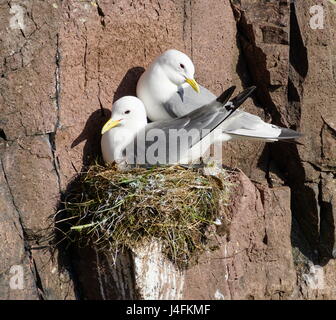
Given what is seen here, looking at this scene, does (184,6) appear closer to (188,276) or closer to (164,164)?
(164,164)

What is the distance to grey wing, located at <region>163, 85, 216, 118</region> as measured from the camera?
440 cm

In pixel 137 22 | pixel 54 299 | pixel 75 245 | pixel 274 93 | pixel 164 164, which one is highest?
pixel 137 22

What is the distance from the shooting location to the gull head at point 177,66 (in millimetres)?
4355

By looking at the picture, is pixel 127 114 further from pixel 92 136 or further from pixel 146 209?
pixel 146 209

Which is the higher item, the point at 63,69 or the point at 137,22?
the point at 137,22

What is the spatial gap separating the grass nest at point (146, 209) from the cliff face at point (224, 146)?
0.11 meters

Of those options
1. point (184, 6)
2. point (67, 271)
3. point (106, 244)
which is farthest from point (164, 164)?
point (184, 6)

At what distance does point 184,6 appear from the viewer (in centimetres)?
471

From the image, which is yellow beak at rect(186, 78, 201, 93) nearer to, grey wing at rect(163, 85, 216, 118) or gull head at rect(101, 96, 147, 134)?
grey wing at rect(163, 85, 216, 118)

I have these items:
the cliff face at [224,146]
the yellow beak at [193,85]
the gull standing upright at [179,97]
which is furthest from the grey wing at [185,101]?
the cliff face at [224,146]

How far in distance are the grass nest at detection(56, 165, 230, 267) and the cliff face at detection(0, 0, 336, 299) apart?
0.11 m

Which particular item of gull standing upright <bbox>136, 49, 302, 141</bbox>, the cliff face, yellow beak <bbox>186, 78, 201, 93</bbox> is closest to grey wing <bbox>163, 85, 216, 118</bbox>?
gull standing upright <bbox>136, 49, 302, 141</bbox>

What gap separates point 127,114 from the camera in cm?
423

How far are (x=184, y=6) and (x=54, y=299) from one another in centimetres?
197
